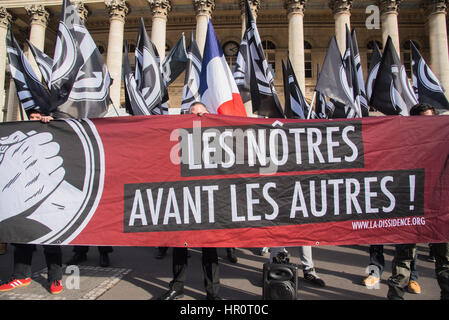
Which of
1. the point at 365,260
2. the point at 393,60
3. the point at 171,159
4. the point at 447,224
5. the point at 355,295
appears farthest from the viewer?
the point at 365,260

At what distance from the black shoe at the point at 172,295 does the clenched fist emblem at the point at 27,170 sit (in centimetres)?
209

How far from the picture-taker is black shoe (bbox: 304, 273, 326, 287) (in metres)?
4.48

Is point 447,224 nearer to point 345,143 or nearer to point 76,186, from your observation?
point 345,143

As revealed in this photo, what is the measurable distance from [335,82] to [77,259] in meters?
6.04

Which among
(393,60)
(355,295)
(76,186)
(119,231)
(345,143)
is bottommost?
(355,295)

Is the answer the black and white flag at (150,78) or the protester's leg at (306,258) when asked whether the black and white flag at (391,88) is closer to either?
the protester's leg at (306,258)

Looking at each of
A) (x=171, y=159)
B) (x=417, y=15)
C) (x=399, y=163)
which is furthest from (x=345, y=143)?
(x=417, y=15)

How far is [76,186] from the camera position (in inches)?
146

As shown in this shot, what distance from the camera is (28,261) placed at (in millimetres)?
4383

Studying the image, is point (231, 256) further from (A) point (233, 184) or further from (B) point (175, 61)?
(B) point (175, 61)

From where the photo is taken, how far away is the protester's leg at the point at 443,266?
334 cm

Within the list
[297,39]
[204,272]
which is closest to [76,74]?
[204,272]

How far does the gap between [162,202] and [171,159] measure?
0.57m

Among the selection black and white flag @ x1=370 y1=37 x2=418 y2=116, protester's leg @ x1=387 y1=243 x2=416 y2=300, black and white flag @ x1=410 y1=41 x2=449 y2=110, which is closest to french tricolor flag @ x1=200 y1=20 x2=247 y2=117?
black and white flag @ x1=370 y1=37 x2=418 y2=116
